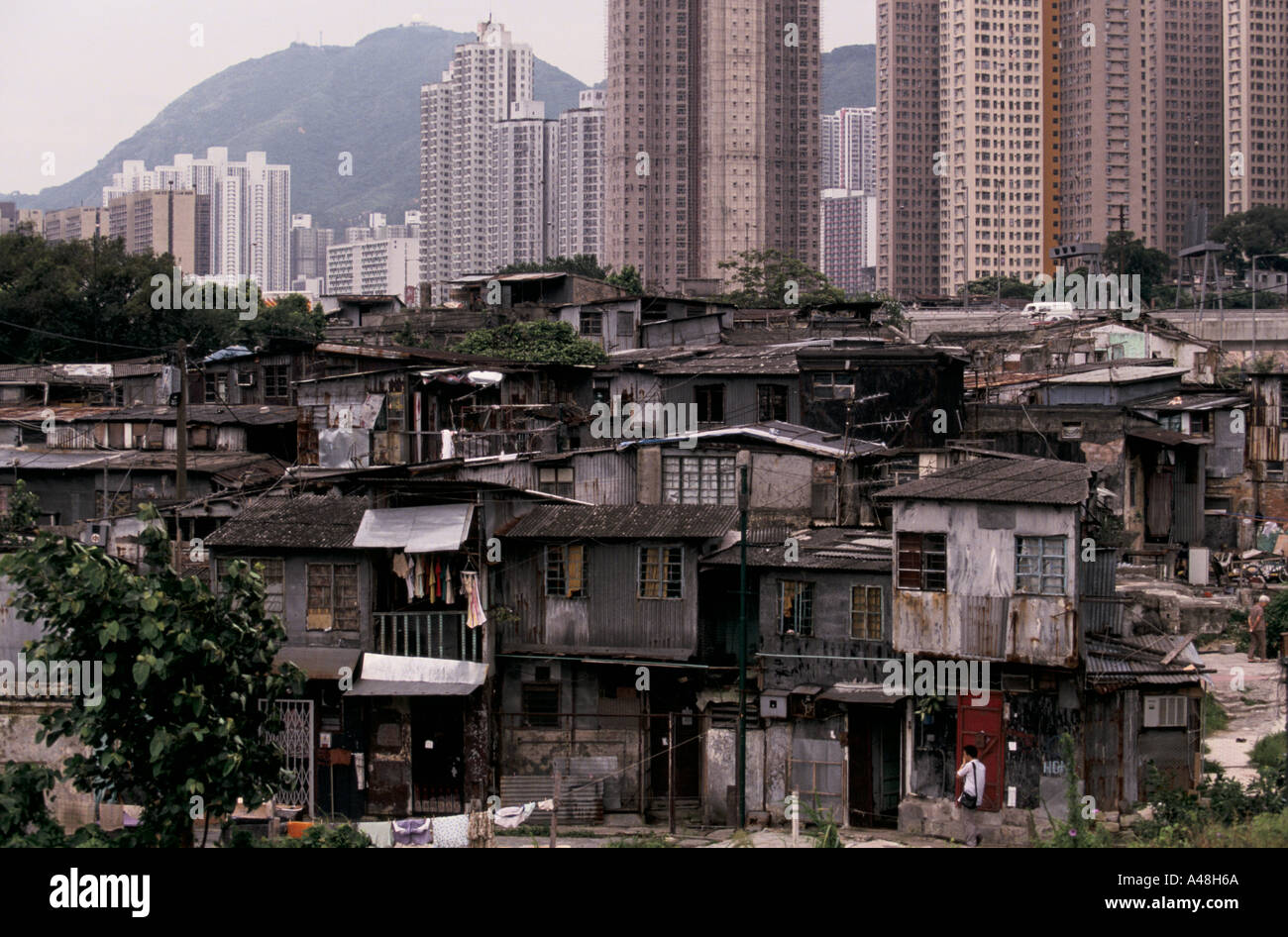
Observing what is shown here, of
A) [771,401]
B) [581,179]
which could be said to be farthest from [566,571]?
[581,179]

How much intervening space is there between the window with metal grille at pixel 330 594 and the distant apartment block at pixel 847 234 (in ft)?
528

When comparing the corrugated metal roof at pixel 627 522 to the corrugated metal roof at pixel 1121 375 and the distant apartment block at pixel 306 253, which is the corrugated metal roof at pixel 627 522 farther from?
the distant apartment block at pixel 306 253

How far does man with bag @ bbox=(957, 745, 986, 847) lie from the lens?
68.4 feet

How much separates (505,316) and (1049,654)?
35471 mm

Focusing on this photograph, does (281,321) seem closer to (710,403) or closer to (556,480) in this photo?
(710,403)

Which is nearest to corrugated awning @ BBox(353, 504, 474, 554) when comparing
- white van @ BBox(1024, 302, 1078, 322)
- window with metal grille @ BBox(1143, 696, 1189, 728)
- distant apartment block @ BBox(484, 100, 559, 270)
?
window with metal grille @ BBox(1143, 696, 1189, 728)

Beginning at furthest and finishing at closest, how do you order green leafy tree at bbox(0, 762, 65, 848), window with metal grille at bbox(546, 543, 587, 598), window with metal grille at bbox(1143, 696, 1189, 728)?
window with metal grille at bbox(546, 543, 587, 598) → window with metal grille at bbox(1143, 696, 1189, 728) → green leafy tree at bbox(0, 762, 65, 848)

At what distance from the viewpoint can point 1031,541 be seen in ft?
68.9

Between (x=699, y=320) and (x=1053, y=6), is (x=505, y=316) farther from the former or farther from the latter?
(x=1053, y=6)

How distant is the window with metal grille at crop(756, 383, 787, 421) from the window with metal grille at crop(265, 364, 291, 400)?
50.4 ft

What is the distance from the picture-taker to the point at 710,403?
1320 inches

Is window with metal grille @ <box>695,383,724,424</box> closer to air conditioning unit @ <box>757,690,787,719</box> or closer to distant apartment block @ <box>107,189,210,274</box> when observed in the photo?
air conditioning unit @ <box>757,690,787,719</box>

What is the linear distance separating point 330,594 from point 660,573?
18.8 ft
